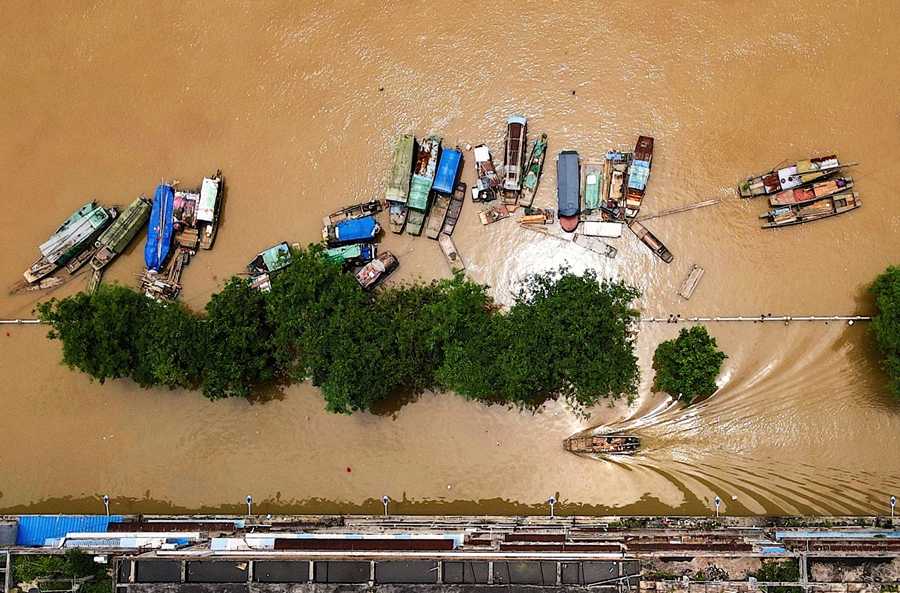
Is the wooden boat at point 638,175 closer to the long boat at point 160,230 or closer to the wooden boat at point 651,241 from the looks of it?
the wooden boat at point 651,241

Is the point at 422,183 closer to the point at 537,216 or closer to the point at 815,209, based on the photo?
the point at 537,216

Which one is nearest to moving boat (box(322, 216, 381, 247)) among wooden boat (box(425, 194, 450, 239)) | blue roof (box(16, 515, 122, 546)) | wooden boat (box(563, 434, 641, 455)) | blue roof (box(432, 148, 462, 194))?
wooden boat (box(425, 194, 450, 239))

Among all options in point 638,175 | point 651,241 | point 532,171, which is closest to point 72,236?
point 532,171

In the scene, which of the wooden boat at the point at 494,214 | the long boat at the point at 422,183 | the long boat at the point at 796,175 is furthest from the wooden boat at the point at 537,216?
the long boat at the point at 796,175

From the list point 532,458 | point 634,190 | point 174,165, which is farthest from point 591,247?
point 174,165

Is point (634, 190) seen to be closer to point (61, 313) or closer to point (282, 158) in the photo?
point (282, 158)
